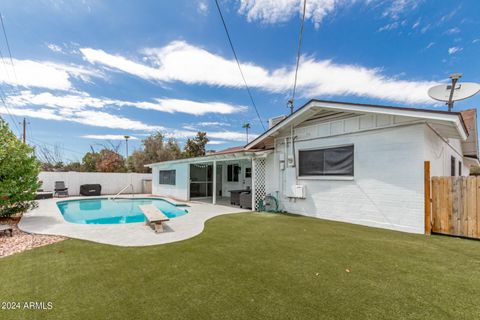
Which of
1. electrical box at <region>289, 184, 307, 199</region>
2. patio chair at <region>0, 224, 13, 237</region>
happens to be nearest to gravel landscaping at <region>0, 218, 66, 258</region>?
patio chair at <region>0, 224, 13, 237</region>

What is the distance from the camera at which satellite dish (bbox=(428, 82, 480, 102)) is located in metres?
7.65

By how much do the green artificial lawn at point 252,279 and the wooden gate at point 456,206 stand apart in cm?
54

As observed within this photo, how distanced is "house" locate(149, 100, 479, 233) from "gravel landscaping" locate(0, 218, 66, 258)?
738 cm

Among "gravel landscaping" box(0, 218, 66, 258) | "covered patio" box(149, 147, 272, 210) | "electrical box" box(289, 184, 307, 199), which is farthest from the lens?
"covered patio" box(149, 147, 272, 210)

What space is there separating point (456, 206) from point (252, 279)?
629 centimetres

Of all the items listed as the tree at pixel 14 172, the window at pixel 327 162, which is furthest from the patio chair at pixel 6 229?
the window at pixel 327 162

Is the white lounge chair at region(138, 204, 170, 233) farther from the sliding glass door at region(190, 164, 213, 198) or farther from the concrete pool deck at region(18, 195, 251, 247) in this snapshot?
the sliding glass door at region(190, 164, 213, 198)

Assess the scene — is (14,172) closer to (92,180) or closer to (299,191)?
(299,191)

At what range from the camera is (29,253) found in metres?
4.52

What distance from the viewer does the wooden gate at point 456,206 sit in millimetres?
5664

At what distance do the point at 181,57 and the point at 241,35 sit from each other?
3.30 meters

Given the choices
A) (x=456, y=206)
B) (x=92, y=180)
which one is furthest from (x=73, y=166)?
(x=456, y=206)

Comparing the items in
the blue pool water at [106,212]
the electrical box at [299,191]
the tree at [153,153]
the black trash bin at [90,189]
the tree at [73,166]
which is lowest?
the blue pool water at [106,212]

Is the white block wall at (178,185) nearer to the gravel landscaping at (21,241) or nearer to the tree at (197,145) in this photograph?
the gravel landscaping at (21,241)
